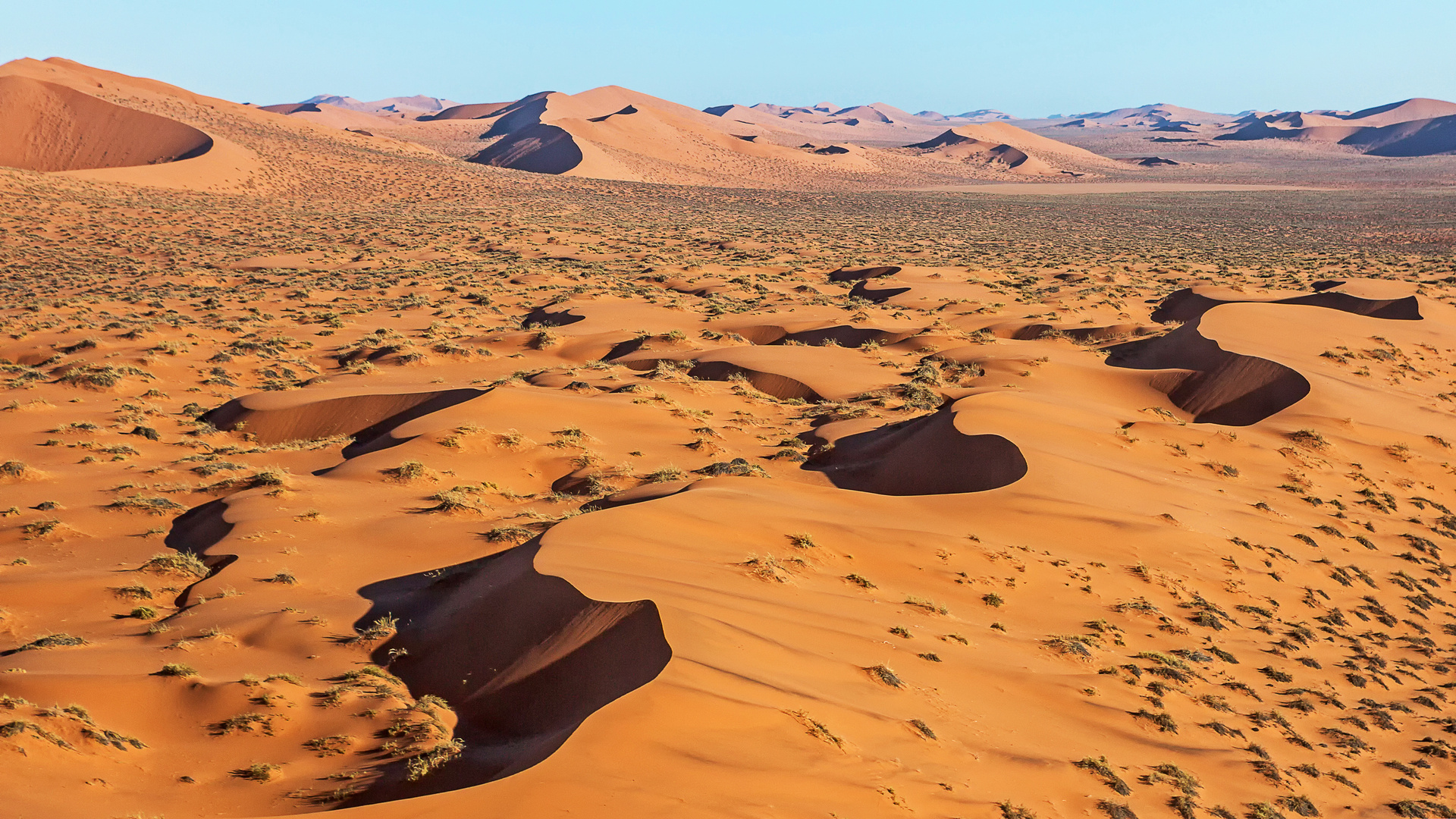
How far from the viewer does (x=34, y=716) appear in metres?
6.25

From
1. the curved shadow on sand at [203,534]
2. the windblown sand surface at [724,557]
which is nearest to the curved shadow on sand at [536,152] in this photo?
the windblown sand surface at [724,557]

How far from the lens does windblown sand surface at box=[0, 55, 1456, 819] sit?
247 inches

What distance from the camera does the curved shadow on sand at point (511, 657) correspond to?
6.25 meters

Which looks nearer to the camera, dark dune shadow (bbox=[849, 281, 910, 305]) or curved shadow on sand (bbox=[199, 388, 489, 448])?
curved shadow on sand (bbox=[199, 388, 489, 448])

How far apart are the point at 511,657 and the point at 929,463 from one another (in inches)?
277

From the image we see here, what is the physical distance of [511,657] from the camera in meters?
7.55

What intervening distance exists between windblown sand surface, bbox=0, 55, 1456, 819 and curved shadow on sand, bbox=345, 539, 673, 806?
38 millimetres

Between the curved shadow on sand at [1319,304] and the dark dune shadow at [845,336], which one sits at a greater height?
the curved shadow on sand at [1319,304]

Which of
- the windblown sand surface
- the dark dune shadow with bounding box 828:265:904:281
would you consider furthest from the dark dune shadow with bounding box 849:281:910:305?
the windblown sand surface

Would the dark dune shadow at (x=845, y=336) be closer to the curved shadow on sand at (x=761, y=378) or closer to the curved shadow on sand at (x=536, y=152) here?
the curved shadow on sand at (x=761, y=378)

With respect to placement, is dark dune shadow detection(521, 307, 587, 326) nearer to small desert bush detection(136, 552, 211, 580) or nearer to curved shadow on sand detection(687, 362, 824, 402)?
curved shadow on sand detection(687, 362, 824, 402)

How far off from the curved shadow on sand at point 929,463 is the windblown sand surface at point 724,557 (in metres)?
0.06

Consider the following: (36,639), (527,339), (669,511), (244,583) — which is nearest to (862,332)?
(527,339)

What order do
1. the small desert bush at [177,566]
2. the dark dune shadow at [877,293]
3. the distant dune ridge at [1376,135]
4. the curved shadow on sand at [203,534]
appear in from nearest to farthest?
the small desert bush at [177,566], the curved shadow on sand at [203,534], the dark dune shadow at [877,293], the distant dune ridge at [1376,135]
